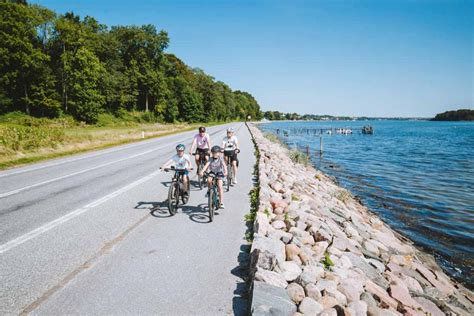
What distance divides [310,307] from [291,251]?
4.85ft

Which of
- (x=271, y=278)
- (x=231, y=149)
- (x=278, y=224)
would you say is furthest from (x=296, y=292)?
(x=231, y=149)

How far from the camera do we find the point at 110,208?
730 centimetres

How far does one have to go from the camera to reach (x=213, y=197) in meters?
6.86

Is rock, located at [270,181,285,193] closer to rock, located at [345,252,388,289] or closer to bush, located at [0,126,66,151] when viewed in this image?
rock, located at [345,252,388,289]

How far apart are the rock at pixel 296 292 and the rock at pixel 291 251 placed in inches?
36.6

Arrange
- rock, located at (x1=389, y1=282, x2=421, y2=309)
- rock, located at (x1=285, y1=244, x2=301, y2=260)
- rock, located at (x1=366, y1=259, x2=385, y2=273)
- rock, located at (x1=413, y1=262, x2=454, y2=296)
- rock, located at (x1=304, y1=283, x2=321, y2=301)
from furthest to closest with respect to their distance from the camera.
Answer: rock, located at (x1=413, y1=262, x2=454, y2=296), rock, located at (x1=366, y1=259, x2=385, y2=273), rock, located at (x1=285, y1=244, x2=301, y2=260), rock, located at (x1=389, y1=282, x2=421, y2=309), rock, located at (x1=304, y1=283, x2=321, y2=301)

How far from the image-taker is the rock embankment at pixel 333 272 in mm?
3713

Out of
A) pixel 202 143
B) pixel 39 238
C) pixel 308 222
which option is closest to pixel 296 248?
pixel 308 222

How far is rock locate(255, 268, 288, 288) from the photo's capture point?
3.87 m

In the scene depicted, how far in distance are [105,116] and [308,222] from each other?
54751 mm

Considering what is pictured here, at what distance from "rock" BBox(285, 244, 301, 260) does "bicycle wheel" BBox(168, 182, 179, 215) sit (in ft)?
10.4

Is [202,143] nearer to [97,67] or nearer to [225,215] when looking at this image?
[225,215]

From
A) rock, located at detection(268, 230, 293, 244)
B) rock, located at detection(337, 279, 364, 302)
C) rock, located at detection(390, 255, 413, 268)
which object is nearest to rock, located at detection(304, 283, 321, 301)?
rock, located at detection(337, 279, 364, 302)

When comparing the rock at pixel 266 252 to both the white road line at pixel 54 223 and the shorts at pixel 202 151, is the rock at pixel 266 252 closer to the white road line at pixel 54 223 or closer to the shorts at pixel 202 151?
the white road line at pixel 54 223
